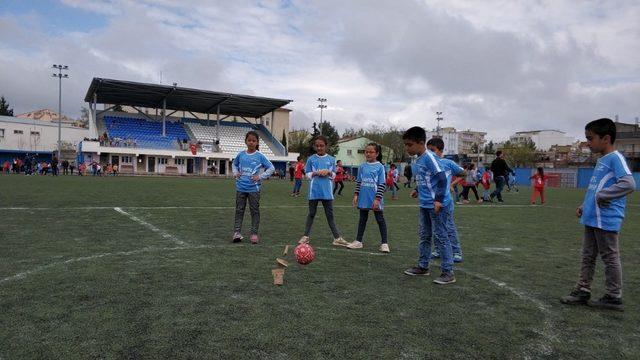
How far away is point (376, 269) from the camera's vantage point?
20.6 feet

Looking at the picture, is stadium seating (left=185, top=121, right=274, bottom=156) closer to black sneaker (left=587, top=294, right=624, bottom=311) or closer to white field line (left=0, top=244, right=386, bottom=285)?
white field line (left=0, top=244, right=386, bottom=285)

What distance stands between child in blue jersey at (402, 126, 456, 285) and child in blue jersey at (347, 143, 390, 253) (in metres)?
1.41

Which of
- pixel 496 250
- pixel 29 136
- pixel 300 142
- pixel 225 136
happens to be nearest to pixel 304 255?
pixel 496 250

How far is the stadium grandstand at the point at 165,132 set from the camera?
1971 inches

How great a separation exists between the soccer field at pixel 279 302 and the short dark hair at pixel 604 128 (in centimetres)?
182

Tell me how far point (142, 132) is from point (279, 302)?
180ft

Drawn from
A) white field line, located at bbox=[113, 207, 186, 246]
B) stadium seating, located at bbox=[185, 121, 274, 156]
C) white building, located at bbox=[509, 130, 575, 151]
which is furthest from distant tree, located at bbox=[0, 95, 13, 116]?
white building, located at bbox=[509, 130, 575, 151]

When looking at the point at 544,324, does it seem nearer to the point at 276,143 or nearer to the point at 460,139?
the point at 276,143

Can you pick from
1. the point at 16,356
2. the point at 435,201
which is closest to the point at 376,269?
the point at 435,201

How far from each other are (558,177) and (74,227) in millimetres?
54450

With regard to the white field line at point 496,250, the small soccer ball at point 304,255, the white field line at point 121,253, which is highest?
the small soccer ball at point 304,255

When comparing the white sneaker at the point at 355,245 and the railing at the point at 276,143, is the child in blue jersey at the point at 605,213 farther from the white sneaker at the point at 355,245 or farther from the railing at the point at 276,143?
the railing at the point at 276,143

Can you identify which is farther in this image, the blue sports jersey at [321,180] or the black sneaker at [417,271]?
the blue sports jersey at [321,180]

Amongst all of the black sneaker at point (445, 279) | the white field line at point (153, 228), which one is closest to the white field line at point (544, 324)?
the black sneaker at point (445, 279)
